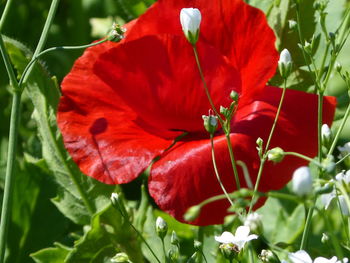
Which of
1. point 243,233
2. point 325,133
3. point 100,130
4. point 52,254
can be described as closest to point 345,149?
point 325,133

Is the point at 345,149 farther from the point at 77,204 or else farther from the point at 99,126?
the point at 77,204

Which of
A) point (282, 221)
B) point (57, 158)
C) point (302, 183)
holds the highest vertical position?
point (302, 183)

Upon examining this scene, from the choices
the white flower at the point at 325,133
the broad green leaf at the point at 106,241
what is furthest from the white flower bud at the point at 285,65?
the broad green leaf at the point at 106,241

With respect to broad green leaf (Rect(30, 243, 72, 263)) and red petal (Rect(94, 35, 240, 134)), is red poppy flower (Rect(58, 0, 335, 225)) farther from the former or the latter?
broad green leaf (Rect(30, 243, 72, 263))

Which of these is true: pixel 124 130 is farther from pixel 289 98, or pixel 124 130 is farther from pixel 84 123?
pixel 289 98

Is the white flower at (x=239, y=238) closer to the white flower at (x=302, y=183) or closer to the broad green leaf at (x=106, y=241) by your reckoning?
the white flower at (x=302, y=183)

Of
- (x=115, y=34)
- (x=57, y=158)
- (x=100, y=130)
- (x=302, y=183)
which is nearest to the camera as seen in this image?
(x=302, y=183)

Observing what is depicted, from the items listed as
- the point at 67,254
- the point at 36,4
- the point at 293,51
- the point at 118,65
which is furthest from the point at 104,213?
the point at 36,4

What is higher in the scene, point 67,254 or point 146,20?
point 146,20
